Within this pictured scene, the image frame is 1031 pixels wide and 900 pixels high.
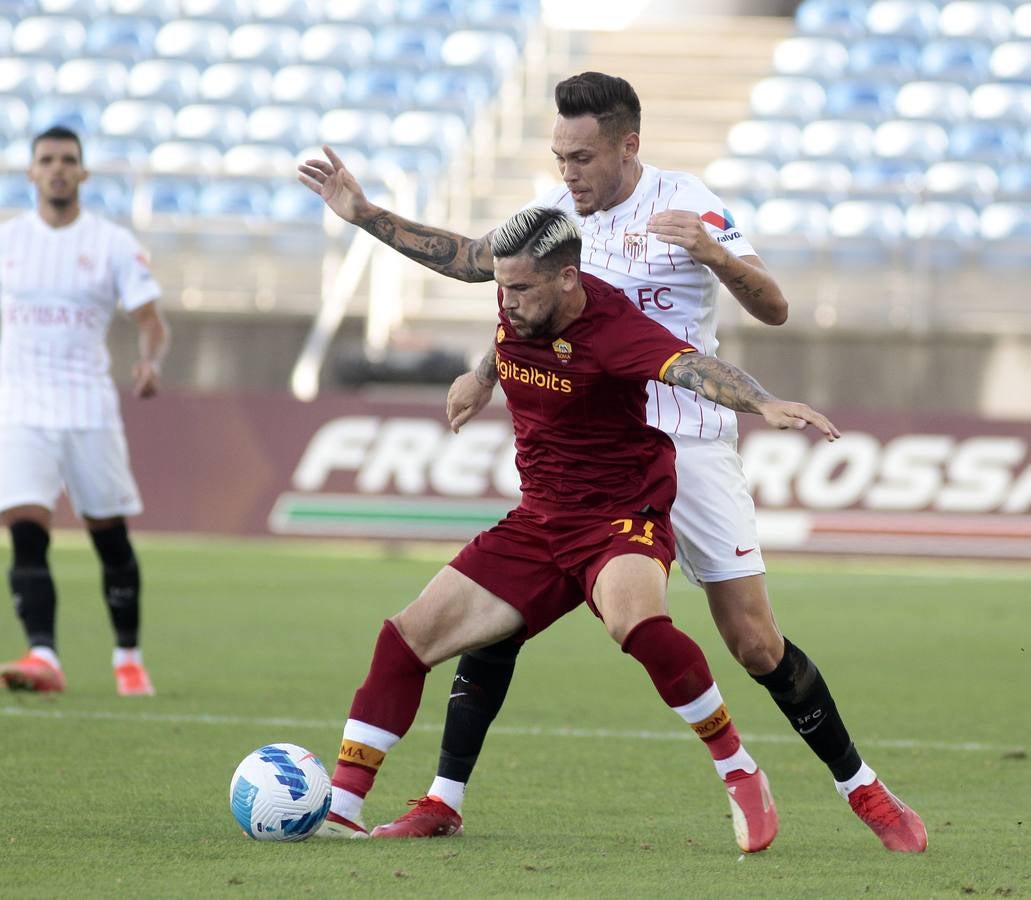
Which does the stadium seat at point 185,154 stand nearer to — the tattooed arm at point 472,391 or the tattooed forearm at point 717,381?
the tattooed arm at point 472,391

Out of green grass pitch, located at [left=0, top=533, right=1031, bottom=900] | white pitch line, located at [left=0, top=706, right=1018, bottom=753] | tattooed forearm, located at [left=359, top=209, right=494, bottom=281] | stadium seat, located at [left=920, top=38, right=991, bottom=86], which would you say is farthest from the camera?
stadium seat, located at [left=920, top=38, right=991, bottom=86]

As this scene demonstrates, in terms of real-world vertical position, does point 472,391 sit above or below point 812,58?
below

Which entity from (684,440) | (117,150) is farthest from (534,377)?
(117,150)

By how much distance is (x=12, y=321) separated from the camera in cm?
793

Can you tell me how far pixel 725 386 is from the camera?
171 inches

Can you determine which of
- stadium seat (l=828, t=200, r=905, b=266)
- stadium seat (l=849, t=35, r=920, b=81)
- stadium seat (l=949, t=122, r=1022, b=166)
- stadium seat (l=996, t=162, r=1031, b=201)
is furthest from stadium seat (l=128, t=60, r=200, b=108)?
stadium seat (l=996, t=162, r=1031, b=201)

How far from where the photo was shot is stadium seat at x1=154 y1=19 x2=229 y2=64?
80.0ft

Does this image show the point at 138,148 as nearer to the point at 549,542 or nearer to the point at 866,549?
the point at 866,549

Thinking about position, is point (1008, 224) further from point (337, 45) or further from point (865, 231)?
point (337, 45)

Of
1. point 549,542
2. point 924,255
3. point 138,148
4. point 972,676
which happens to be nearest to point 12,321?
point 549,542

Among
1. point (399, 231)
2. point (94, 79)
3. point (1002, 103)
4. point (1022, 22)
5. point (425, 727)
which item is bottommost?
point (425, 727)

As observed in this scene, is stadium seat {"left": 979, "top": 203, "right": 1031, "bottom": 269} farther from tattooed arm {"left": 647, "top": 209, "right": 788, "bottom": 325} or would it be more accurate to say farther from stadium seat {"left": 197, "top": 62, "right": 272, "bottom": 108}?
tattooed arm {"left": 647, "top": 209, "right": 788, "bottom": 325}

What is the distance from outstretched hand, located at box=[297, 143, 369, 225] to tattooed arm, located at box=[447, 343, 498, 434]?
0.63 metres

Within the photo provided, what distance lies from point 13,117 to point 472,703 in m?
19.8
